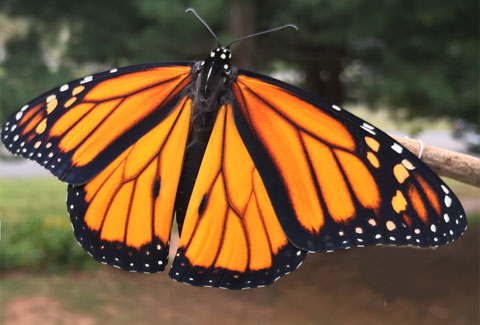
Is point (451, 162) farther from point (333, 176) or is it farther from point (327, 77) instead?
point (327, 77)

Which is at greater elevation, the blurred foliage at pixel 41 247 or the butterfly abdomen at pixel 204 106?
the blurred foliage at pixel 41 247

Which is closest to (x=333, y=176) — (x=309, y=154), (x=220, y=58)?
(x=309, y=154)

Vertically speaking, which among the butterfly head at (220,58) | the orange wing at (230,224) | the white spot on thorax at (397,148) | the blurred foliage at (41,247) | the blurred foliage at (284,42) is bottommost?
the orange wing at (230,224)

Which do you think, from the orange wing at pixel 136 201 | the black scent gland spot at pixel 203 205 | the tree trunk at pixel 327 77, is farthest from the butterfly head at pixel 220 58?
the tree trunk at pixel 327 77

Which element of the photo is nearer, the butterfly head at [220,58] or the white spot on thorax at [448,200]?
the white spot on thorax at [448,200]

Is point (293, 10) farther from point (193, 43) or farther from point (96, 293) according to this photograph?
point (96, 293)

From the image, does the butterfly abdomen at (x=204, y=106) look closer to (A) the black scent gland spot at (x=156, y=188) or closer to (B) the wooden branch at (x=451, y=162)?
(A) the black scent gland spot at (x=156, y=188)

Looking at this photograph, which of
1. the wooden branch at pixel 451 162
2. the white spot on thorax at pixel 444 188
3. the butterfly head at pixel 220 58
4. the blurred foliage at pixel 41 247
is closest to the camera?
the white spot on thorax at pixel 444 188
